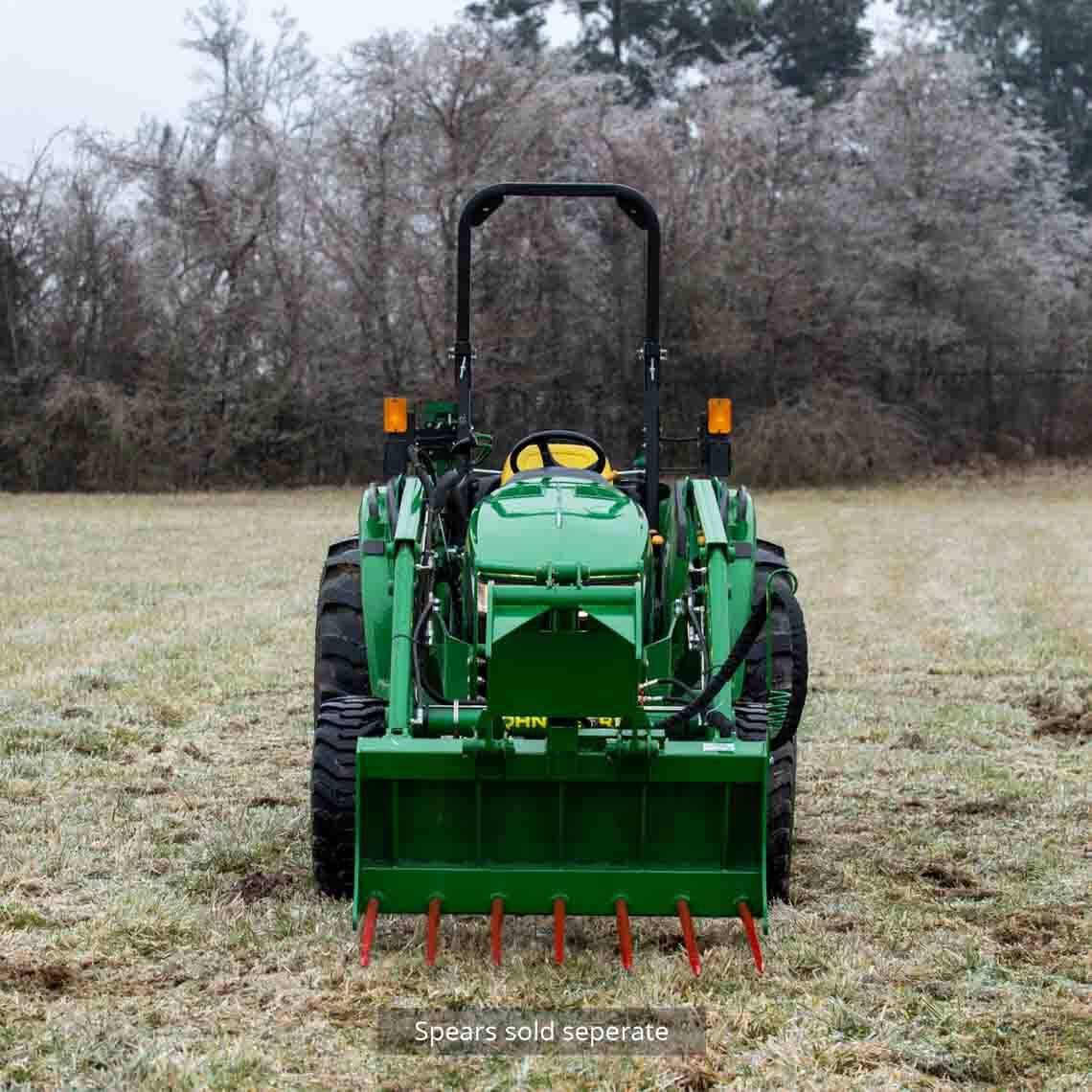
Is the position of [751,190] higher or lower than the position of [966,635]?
higher

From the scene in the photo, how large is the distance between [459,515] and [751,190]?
90.5 ft

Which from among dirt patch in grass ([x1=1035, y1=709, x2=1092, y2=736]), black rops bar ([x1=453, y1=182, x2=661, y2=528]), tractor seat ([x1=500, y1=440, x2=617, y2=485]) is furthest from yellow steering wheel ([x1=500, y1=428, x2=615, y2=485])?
dirt patch in grass ([x1=1035, y1=709, x2=1092, y2=736])

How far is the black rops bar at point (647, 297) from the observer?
533cm

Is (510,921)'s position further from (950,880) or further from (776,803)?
(950,880)

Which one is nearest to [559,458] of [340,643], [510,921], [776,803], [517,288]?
[340,643]

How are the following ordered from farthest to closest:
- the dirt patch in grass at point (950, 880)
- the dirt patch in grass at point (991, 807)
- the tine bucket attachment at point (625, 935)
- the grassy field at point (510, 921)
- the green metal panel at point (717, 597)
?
the dirt patch in grass at point (991, 807), the dirt patch in grass at point (950, 880), the green metal panel at point (717, 597), the tine bucket attachment at point (625, 935), the grassy field at point (510, 921)

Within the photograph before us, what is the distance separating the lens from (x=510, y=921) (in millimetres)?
4598

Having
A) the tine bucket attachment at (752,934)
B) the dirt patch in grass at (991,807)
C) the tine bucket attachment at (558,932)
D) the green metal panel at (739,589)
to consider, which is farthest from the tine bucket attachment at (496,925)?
the dirt patch in grass at (991,807)

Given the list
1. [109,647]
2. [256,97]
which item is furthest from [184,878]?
[256,97]

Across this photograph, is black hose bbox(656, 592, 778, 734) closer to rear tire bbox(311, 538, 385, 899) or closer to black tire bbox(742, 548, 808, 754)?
black tire bbox(742, 548, 808, 754)

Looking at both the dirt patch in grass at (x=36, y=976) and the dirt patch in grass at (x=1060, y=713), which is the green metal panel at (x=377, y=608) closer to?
the dirt patch in grass at (x=36, y=976)

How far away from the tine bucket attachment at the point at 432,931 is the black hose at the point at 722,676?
0.77 metres

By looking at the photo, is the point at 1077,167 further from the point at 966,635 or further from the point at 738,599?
the point at 738,599

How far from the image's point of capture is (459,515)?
5.44 metres
